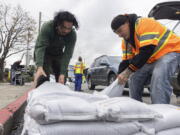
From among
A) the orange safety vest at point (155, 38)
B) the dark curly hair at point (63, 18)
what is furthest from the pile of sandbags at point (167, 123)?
the dark curly hair at point (63, 18)

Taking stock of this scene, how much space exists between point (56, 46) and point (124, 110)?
7.28ft

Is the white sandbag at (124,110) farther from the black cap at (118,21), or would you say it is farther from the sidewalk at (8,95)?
→ the sidewalk at (8,95)

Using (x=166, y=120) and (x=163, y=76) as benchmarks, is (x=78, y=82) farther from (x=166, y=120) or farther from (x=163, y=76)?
(x=166, y=120)

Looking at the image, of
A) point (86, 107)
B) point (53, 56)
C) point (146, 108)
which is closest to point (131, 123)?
point (146, 108)

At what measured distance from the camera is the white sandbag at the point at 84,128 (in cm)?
172

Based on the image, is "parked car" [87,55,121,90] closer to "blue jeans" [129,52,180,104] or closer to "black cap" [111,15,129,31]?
"blue jeans" [129,52,180,104]

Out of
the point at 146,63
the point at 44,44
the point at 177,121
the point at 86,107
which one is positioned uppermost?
the point at 44,44

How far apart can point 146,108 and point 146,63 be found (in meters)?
1.65

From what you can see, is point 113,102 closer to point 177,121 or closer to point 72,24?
point 177,121

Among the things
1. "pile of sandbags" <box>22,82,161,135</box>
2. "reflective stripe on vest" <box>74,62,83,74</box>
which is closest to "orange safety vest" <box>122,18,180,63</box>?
"pile of sandbags" <box>22,82,161,135</box>

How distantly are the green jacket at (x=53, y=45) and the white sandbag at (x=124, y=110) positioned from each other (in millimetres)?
1833

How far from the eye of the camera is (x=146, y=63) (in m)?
3.58

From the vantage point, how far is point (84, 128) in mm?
1771

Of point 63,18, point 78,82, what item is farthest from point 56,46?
point 78,82
